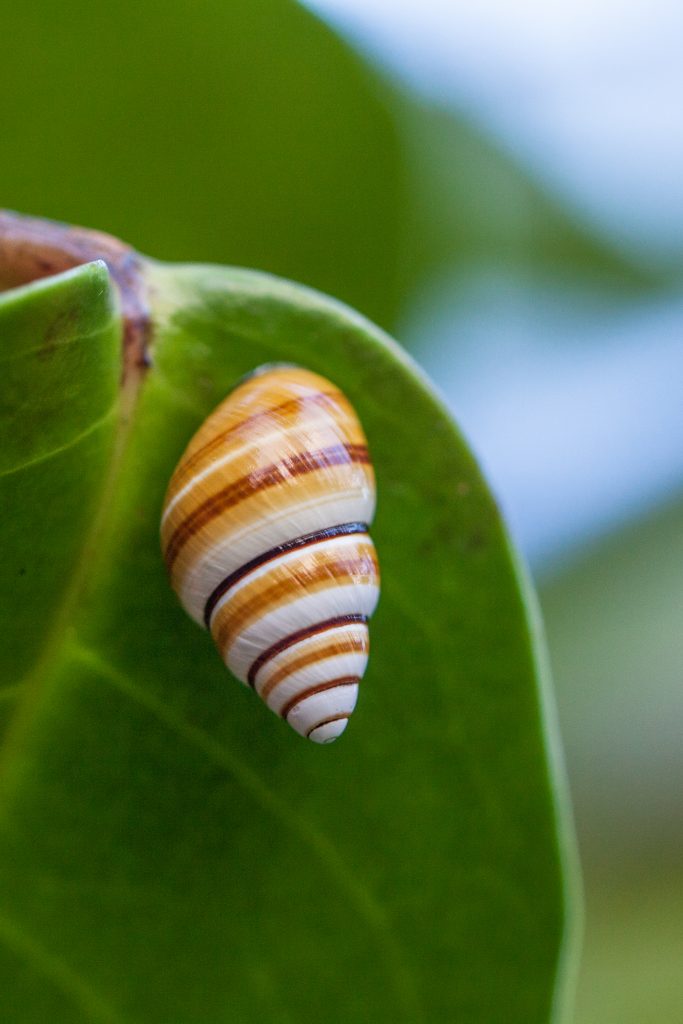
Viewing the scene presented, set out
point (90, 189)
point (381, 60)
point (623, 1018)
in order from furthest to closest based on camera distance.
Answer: point (623, 1018) → point (381, 60) → point (90, 189)

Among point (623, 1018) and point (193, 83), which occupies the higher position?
point (193, 83)

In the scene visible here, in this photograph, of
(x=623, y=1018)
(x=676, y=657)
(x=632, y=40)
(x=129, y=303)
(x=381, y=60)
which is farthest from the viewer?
(x=676, y=657)

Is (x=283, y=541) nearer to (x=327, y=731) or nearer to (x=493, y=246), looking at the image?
(x=327, y=731)

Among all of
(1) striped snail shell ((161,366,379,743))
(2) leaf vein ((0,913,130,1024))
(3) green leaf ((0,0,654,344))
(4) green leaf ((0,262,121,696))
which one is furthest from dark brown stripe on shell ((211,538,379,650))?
(3) green leaf ((0,0,654,344))

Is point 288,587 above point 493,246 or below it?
below

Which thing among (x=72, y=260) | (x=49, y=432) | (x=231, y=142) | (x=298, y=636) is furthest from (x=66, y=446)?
(x=231, y=142)

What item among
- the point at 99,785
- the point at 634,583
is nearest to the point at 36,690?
the point at 99,785

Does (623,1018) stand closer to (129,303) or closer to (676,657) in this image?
(676,657)

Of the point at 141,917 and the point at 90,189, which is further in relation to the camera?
the point at 90,189
